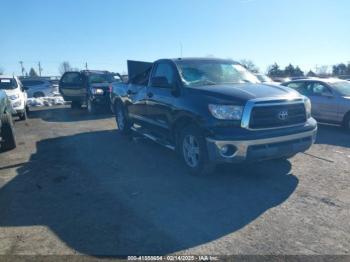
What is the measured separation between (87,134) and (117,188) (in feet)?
16.7

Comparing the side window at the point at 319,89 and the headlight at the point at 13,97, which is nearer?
the side window at the point at 319,89

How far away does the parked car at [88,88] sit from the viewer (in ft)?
47.3

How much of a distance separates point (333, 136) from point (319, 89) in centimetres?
200

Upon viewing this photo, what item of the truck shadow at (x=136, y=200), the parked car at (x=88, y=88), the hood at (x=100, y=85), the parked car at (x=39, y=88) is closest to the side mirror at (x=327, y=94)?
the truck shadow at (x=136, y=200)

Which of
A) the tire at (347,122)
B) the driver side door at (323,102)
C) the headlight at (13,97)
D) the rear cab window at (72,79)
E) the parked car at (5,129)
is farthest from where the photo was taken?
the rear cab window at (72,79)

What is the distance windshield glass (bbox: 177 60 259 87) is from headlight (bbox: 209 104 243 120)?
103 cm

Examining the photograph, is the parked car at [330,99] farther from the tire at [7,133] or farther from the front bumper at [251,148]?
the tire at [7,133]

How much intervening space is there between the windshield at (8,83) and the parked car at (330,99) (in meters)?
10.4

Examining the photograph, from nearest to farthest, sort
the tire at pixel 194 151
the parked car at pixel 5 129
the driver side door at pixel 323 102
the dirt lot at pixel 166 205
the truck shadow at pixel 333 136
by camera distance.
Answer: the dirt lot at pixel 166 205
the tire at pixel 194 151
the parked car at pixel 5 129
the truck shadow at pixel 333 136
the driver side door at pixel 323 102

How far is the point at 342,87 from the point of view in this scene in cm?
1018

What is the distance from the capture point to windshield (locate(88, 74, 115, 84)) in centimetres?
Result: 1546

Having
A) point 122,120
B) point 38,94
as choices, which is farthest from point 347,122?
point 38,94

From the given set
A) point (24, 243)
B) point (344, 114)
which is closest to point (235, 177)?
point (24, 243)

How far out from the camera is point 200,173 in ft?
18.2
